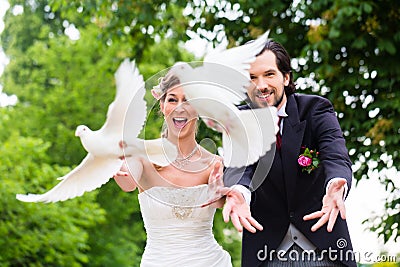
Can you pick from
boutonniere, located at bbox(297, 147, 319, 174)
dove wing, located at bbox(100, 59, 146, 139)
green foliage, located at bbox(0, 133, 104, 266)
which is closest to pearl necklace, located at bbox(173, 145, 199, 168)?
dove wing, located at bbox(100, 59, 146, 139)

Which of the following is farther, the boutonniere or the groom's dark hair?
the groom's dark hair

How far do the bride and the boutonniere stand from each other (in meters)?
0.37

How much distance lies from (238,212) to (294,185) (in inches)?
13.6

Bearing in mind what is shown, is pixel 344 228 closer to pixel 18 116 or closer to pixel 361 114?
pixel 361 114

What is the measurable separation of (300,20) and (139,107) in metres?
4.25

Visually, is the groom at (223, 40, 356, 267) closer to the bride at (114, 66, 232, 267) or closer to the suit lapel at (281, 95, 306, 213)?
the suit lapel at (281, 95, 306, 213)

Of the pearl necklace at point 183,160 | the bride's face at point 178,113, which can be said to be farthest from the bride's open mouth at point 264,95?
the pearl necklace at point 183,160

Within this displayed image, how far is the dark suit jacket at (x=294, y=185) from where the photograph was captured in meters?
3.01

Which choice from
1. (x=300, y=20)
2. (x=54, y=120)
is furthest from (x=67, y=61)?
(x=300, y=20)

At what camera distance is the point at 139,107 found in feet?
9.51

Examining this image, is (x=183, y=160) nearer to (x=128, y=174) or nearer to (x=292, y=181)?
(x=128, y=174)

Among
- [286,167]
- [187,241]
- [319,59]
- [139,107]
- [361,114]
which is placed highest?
[139,107]

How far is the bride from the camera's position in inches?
121

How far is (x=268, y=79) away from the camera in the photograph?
311 centimetres
